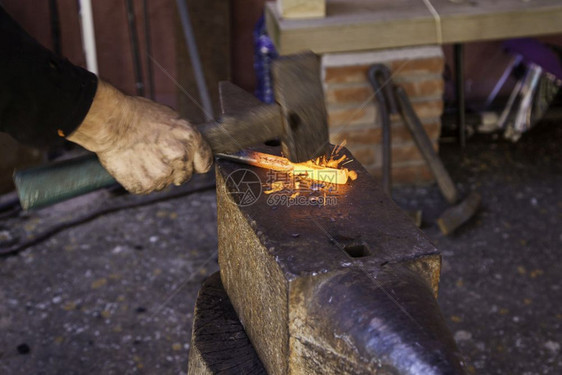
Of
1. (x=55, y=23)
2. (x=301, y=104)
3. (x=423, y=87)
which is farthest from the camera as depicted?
(x=55, y=23)

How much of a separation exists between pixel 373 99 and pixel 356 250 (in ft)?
6.11

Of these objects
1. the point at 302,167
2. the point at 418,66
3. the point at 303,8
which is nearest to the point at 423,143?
the point at 418,66

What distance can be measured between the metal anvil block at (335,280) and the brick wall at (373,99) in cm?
148

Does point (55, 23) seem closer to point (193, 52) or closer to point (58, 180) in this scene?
point (193, 52)

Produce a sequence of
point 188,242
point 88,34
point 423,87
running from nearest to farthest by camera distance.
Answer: point 188,242, point 423,87, point 88,34

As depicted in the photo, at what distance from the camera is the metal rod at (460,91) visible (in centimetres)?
346

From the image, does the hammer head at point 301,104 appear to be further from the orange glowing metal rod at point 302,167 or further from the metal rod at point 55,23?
the metal rod at point 55,23

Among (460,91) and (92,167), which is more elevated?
(92,167)

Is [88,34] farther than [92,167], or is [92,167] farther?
[88,34]

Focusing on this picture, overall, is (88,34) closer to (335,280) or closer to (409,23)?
(409,23)

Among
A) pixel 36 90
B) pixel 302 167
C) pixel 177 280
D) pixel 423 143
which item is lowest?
pixel 177 280

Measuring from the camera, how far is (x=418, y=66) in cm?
311

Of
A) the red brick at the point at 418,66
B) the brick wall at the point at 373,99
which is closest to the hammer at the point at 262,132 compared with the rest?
the brick wall at the point at 373,99

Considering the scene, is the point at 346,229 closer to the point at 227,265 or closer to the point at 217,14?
the point at 227,265
